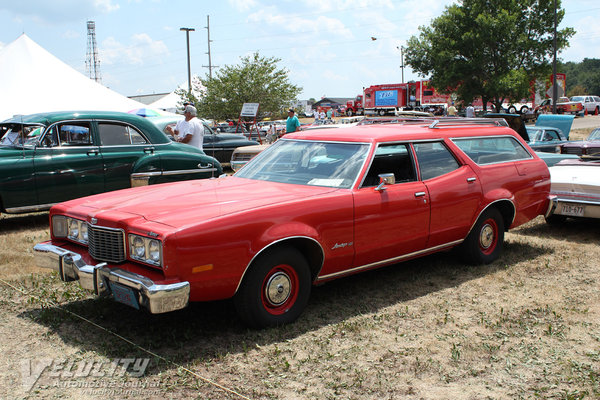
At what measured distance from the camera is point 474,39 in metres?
30.3

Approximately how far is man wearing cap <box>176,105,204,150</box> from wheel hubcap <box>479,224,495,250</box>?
5.30m

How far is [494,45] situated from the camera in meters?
30.5

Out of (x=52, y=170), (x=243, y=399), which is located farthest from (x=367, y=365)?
(x=52, y=170)

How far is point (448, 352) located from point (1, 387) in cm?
282

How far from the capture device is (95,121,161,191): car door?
8117mm

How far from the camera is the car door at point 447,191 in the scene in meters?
5.26

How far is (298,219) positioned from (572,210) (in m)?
4.56

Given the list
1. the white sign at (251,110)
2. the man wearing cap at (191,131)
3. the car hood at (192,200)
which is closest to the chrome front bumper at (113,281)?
the car hood at (192,200)

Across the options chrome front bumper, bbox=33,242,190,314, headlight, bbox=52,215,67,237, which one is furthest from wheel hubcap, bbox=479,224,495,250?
headlight, bbox=52,215,67,237

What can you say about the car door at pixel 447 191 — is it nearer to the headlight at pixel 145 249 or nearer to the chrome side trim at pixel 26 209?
the headlight at pixel 145 249

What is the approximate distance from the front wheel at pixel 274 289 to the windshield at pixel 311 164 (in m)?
0.87

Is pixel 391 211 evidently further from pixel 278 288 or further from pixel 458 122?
pixel 458 122

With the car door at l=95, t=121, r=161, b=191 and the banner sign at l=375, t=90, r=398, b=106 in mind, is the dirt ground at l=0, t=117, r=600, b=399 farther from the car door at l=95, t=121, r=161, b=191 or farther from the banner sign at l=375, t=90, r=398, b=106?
the banner sign at l=375, t=90, r=398, b=106

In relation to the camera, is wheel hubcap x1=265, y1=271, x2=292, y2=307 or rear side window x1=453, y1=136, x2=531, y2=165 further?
rear side window x1=453, y1=136, x2=531, y2=165
